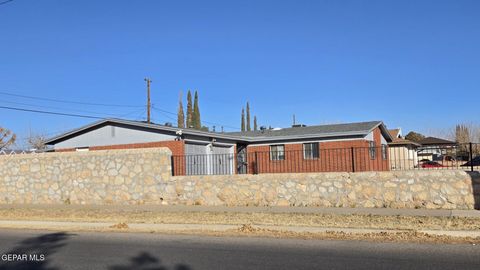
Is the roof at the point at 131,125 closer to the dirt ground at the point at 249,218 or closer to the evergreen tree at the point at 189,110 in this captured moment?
the dirt ground at the point at 249,218

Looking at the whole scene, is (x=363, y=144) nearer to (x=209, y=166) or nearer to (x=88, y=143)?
(x=209, y=166)

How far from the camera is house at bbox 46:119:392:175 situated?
24.1 metres

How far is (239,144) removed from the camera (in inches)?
1220

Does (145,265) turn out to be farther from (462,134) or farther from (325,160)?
(462,134)

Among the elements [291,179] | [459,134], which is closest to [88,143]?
[291,179]

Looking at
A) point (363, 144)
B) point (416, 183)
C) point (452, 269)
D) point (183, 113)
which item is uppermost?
point (183, 113)

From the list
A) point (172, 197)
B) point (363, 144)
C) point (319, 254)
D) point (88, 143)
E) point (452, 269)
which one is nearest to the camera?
point (452, 269)

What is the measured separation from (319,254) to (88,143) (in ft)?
68.3

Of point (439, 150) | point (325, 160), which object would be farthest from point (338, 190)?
point (325, 160)

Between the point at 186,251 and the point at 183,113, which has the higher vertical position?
the point at 183,113

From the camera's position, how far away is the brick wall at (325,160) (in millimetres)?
27625

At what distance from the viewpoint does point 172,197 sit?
17359 millimetres

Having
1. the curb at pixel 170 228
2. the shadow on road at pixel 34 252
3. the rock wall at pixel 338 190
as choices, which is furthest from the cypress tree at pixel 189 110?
the shadow on road at pixel 34 252

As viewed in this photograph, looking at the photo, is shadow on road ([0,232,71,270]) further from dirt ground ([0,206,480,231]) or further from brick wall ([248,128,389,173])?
brick wall ([248,128,389,173])
